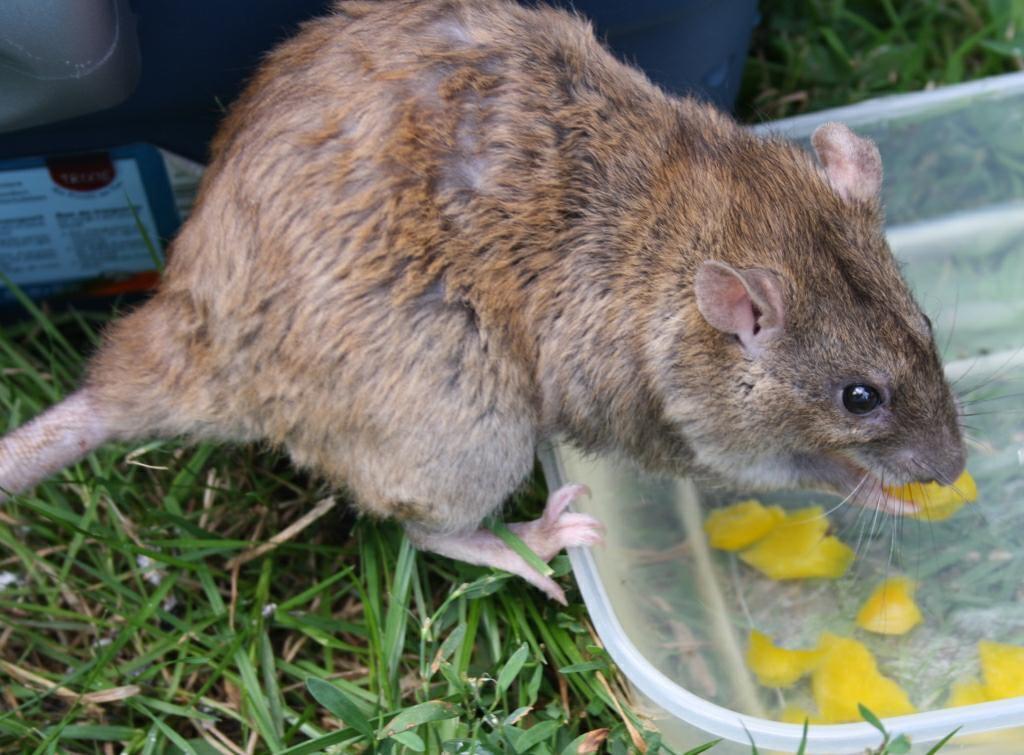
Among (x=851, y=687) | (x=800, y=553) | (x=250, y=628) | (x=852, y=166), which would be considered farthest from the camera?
(x=800, y=553)

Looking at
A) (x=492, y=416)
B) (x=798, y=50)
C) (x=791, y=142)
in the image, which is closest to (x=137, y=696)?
(x=492, y=416)

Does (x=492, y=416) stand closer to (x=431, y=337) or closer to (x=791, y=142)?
(x=431, y=337)

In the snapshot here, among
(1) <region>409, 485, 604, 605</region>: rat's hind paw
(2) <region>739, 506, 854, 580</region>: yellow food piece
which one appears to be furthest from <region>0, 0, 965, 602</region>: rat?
(2) <region>739, 506, 854, 580</region>: yellow food piece

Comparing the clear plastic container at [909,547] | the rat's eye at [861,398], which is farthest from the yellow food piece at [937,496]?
the rat's eye at [861,398]

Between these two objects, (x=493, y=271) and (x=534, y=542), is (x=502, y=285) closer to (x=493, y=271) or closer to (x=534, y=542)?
(x=493, y=271)

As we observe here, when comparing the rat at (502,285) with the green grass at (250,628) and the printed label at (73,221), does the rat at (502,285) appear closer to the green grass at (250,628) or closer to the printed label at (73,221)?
the green grass at (250,628)

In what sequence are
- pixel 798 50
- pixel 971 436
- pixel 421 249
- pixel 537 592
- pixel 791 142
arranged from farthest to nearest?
pixel 798 50
pixel 971 436
pixel 537 592
pixel 791 142
pixel 421 249

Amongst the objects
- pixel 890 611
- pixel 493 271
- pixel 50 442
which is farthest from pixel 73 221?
pixel 890 611
